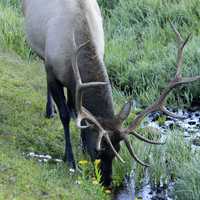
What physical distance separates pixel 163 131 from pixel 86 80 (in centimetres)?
227

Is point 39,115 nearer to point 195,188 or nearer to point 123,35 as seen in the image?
point 195,188

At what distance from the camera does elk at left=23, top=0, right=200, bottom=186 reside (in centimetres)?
621

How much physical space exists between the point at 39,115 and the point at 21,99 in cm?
36

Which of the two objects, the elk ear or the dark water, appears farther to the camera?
the dark water

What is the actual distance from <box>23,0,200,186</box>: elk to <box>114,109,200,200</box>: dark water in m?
0.52

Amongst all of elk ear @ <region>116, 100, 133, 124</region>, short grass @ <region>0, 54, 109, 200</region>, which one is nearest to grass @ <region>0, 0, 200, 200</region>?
short grass @ <region>0, 54, 109, 200</region>

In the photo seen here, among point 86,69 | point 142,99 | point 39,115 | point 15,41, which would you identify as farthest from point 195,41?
point 86,69

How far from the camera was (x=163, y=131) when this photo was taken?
8391mm

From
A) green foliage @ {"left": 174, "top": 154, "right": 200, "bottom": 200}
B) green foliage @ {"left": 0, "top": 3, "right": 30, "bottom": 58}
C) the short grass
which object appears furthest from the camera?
green foliage @ {"left": 0, "top": 3, "right": 30, "bottom": 58}

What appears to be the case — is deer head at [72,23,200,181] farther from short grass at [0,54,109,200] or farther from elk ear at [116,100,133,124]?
short grass at [0,54,109,200]

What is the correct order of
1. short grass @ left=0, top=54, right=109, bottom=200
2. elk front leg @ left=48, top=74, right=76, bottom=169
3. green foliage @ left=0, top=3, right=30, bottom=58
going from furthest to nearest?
1. green foliage @ left=0, top=3, right=30, bottom=58
2. elk front leg @ left=48, top=74, right=76, bottom=169
3. short grass @ left=0, top=54, right=109, bottom=200

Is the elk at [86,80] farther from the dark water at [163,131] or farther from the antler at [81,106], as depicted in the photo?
the dark water at [163,131]

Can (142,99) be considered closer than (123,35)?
Yes

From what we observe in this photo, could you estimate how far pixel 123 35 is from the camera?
11.2 meters
